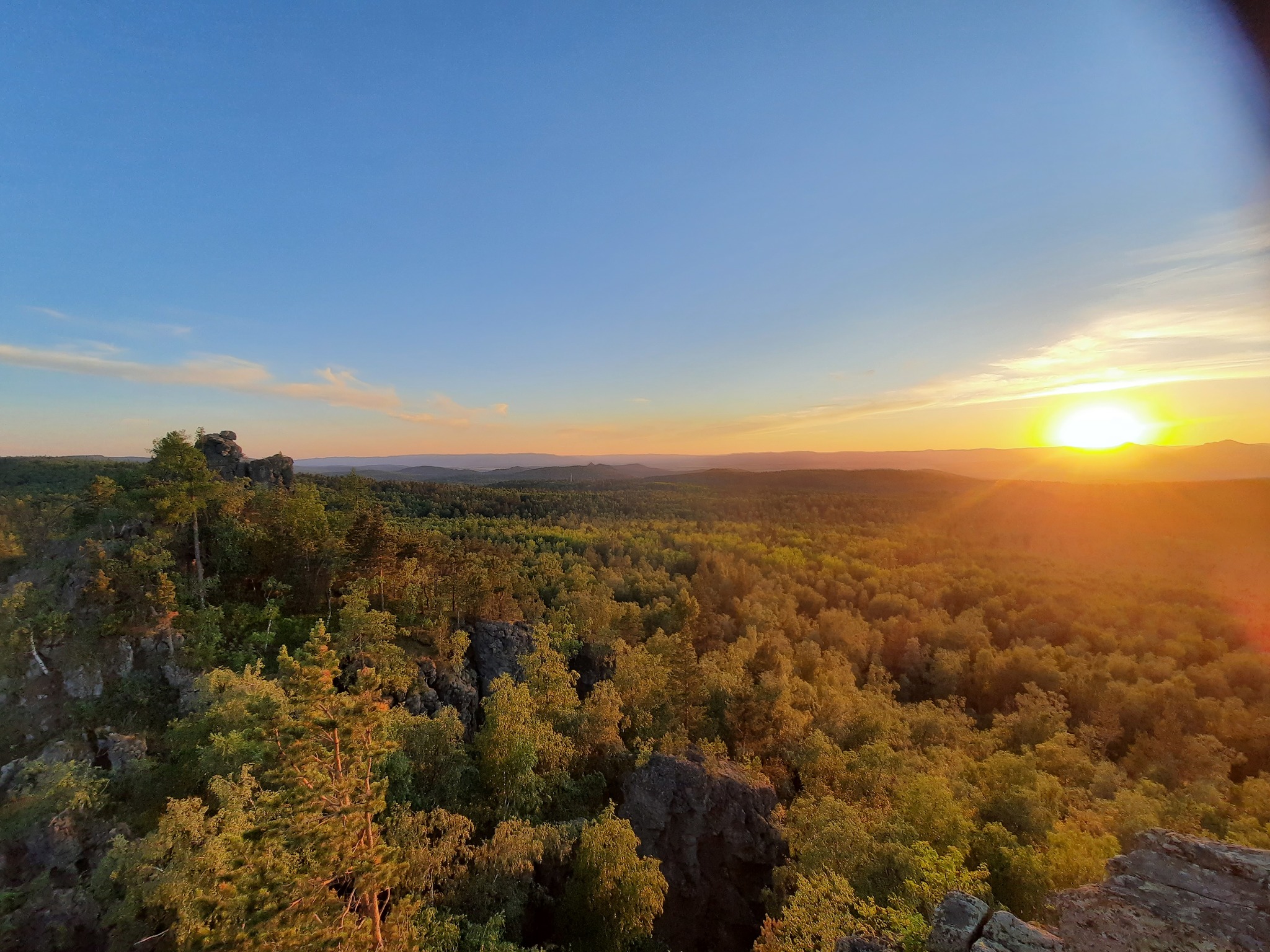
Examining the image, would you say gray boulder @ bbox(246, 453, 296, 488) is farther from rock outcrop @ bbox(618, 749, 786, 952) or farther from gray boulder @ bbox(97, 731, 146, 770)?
rock outcrop @ bbox(618, 749, 786, 952)

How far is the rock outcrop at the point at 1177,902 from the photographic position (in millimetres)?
7816

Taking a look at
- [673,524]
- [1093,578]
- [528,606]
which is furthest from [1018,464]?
[528,606]

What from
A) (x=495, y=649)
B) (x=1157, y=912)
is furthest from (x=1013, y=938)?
(x=495, y=649)

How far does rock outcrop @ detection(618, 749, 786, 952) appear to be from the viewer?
73.7ft

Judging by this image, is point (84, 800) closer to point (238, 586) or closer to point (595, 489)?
point (238, 586)

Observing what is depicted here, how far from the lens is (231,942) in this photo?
10.9 meters

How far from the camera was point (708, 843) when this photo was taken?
23.2 meters

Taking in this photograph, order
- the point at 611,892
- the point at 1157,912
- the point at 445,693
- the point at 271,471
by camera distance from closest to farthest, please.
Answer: the point at 1157,912 → the point at 611,892 → the point at 445,693 → the point at 271,471

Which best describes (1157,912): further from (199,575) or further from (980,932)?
(199,575)

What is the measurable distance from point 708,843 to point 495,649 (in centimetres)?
1890

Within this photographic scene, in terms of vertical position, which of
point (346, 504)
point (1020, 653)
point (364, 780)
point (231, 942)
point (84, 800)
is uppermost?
point (346, 504)

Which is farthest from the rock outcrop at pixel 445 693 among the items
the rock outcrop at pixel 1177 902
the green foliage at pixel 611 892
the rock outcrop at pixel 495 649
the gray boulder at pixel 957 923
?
the rock outcrop at pixel 1177 902

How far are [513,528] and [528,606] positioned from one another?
4073cm

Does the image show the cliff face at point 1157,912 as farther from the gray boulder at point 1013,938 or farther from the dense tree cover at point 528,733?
the dense tree cover at point 528,733
